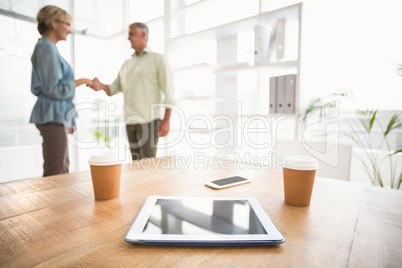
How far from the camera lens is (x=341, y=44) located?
2.25 metres

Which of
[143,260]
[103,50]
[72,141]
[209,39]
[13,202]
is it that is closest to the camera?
[143,260]

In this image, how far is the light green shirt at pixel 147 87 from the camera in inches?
76.1

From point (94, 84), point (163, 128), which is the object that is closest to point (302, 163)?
point (163, 128)

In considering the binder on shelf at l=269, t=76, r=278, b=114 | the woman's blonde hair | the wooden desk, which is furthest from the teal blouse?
the binder on shelf at l=269, t=76, r=278, b=114

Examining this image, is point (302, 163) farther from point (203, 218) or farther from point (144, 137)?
point (144, 137)

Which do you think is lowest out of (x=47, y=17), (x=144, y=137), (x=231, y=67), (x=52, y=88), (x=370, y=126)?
(x=144, y=137)

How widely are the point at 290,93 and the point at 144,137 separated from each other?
4.28ft

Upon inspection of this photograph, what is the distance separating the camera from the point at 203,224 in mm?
491

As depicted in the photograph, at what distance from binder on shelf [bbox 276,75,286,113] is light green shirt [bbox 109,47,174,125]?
3.06ft

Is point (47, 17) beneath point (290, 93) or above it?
above

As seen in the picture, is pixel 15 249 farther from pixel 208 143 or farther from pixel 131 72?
pixel 208 143

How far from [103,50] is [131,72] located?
2.38 meters

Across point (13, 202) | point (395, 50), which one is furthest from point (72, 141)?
point (395, 50)

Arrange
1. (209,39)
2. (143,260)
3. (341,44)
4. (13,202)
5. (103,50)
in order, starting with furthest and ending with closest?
(103,50)
(209,39)
(341,44)
(13,202)
(143,260)
